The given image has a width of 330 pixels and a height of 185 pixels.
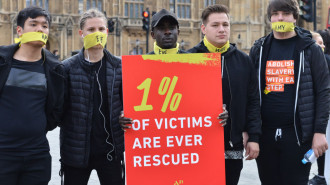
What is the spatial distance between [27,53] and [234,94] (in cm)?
144

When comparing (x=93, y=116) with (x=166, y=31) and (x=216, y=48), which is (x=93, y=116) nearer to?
(x=166, y=31)

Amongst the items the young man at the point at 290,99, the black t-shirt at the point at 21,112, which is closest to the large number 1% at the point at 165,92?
the black t-shirt at the point at 21,112

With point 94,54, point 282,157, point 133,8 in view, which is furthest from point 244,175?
point 133,8

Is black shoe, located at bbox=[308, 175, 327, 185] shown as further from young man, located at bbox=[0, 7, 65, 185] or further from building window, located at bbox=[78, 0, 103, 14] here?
building window, located at bbox=[78, 0, 103, 14]

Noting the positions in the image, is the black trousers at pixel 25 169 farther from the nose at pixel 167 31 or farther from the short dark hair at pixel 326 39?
the short dark hair at pixel 326 39

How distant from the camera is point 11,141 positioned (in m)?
3.06

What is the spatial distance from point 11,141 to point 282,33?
2105 millimetres

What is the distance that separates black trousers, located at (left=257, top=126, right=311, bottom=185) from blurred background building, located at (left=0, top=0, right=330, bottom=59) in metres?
23.9

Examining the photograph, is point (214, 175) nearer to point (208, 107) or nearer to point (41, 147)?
point (208, 107)

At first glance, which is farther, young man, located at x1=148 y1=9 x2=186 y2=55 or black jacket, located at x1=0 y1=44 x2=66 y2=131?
young man, located at x1=148 y1=9 x2=186 y2=55

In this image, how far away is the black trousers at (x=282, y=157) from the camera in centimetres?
360

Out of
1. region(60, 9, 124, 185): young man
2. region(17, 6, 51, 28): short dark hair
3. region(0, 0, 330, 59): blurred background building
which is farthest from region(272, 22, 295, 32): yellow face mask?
region(0, 0, 330, 59): blurred background building

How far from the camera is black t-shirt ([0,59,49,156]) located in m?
3.05

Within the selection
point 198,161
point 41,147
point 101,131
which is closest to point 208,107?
point 198,161
